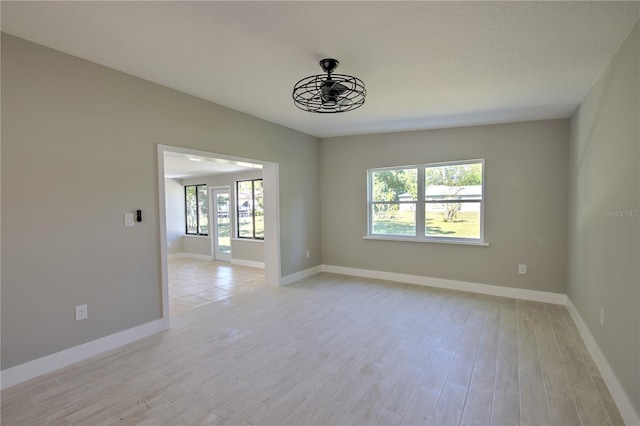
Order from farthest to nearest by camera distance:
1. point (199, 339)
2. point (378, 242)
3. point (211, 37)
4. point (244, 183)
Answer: point (244, 183), point (378, 242), point (199, 339), point (211, 37)

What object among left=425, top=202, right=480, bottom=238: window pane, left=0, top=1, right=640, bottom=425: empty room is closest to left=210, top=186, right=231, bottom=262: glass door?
left=0, top=1, right=640, bottom=425: empty room

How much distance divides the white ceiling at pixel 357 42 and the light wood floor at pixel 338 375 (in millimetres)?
2576

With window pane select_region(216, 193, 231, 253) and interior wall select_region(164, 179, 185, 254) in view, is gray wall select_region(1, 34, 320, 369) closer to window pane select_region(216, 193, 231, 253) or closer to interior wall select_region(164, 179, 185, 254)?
window pane select_region(216, 193, 231, 253)

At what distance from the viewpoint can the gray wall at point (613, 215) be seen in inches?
74.7

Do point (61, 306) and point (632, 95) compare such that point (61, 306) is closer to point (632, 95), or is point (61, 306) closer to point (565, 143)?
point (632, 95)

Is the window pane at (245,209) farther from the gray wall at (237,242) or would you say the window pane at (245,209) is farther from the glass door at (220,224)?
the glass door at (220,224)

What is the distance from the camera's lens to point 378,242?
5.43 metres

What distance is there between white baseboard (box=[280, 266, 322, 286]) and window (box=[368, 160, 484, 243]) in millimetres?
1289

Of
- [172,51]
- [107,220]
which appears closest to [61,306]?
[107,220]

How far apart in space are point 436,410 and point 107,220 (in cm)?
318

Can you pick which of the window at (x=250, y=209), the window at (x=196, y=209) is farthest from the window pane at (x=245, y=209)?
the window at (x=196, y=209)

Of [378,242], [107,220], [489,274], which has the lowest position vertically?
[489,274]

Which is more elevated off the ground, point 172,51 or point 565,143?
point 172,51

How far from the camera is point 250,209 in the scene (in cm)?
739
